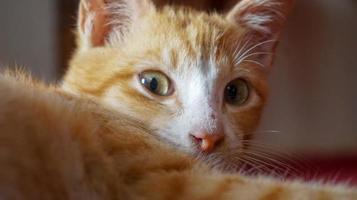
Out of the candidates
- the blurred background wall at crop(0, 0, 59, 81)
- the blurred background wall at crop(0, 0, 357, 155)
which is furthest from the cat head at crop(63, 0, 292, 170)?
the blurred background wall at crop(0, 0, 357, 155)

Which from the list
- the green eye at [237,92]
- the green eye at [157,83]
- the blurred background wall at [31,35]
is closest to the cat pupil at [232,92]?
the green eye at [237,92]

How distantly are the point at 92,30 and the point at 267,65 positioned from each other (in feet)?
1.43

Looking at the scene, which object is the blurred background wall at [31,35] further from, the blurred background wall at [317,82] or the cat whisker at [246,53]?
the blurred background wall at [317,82]

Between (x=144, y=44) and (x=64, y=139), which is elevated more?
(x=144, y=44)

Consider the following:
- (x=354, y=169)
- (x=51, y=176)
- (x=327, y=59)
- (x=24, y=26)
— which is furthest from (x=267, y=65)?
(x=327, y=59)

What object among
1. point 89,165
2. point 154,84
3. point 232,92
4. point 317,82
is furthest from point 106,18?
point 317,82

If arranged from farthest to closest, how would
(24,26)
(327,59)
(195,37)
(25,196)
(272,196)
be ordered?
(327,59) < (24,26) < (195,37) < (272,196) < (25,196)

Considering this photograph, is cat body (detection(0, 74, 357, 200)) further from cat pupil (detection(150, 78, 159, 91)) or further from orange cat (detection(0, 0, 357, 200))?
cat pupil (detection(150, 78, 159, 91))

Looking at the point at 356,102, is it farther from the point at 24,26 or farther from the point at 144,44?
the point at 144,44

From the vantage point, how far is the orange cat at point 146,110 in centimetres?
85

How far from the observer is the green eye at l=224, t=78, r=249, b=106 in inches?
52.5

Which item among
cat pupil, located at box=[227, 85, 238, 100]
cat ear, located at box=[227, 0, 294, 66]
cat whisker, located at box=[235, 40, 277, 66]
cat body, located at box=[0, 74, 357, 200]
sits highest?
cat ear, located at box=[227, 0, 294, 66]

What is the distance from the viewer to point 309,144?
332 cm

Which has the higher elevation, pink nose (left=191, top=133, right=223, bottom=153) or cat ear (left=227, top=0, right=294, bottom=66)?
cat ear (left=227, top=0, right=294, bottom=66)
